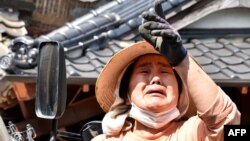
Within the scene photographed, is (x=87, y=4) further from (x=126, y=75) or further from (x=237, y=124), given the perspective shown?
(x=237, y=124)

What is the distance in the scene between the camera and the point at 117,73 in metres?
4.32

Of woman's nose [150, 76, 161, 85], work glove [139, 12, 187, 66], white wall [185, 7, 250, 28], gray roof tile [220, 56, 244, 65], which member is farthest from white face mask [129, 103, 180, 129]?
white wall [185, 7, 250, 28]

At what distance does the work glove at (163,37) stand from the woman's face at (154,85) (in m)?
0.24

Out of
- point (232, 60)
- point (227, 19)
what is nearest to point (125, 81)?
point (232, 60)

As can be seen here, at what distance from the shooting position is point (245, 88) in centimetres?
648

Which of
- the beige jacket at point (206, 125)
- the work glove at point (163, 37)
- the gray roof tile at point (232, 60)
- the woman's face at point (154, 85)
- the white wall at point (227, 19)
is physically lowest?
the gray roof tile at point (232, 60)

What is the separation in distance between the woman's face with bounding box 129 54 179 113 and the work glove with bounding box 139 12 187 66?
245 millimetres

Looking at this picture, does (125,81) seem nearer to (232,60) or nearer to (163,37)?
(163,37)

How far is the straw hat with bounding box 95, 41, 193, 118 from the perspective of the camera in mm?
4121

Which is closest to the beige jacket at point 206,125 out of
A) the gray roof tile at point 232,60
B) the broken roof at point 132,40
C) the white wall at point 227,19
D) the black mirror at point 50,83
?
the black mirror at point 50,83

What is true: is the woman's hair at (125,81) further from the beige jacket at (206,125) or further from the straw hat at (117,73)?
the beige jacket at (206,125)

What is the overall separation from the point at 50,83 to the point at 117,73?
0.43 meters

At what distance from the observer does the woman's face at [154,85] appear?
398 cm

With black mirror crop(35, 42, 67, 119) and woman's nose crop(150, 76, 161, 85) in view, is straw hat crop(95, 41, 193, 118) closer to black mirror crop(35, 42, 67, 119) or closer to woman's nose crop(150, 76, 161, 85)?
woman's nose crop(150, 76, 161, 85)
